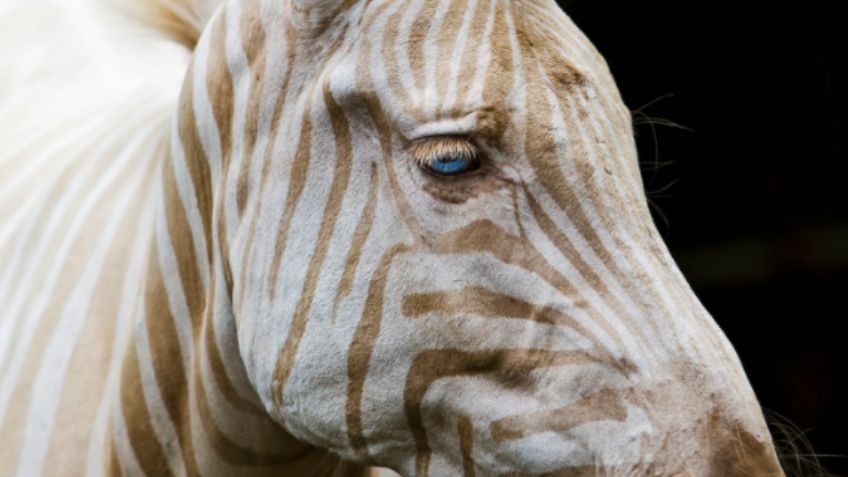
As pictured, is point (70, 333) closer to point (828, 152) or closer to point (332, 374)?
point (332, 374)

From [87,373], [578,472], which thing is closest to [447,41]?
[578,472]

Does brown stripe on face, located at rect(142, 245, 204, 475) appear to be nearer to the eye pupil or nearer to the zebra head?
the zebra head

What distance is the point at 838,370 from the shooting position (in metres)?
4.80

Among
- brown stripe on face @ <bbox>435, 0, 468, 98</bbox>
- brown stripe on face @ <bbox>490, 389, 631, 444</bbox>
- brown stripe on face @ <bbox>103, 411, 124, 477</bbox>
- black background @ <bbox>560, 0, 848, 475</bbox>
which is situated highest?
brown stripe on face @ <bbox>435, 0, 468, 98</bbox>

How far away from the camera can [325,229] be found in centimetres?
151

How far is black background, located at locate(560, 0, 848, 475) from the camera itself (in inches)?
179

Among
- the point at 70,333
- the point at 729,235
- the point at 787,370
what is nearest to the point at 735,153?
the point at 729,235

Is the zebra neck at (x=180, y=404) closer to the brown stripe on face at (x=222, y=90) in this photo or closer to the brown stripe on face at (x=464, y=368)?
the brown stripe on face at (x=222, y=90)

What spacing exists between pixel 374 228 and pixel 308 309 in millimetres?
120

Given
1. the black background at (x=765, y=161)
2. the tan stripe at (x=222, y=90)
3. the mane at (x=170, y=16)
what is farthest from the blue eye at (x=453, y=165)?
the black background at (x=765, y=161)

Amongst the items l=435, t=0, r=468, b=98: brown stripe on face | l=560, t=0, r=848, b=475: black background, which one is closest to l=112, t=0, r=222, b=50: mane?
l=435, t=0, r=468, b=98: brown stripe on face

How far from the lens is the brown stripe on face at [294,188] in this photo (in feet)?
5.04

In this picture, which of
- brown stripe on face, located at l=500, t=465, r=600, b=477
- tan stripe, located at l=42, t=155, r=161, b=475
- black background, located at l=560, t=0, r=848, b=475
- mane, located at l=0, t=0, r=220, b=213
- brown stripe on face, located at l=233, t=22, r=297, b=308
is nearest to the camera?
brown stripe on face, located at l=500, t=465, r=600, b=477

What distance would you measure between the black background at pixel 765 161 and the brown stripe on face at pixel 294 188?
302 cm
